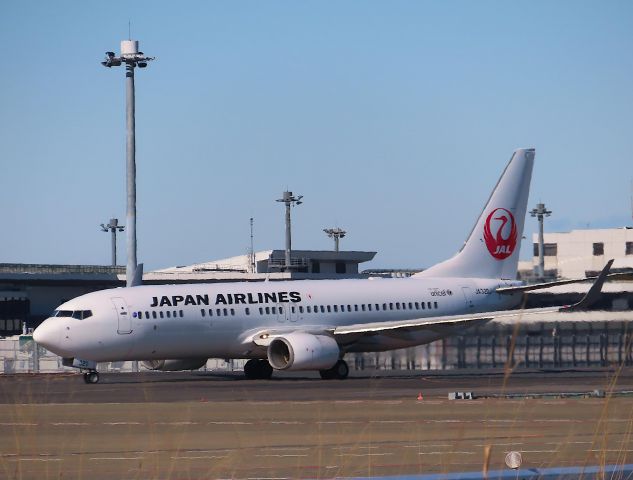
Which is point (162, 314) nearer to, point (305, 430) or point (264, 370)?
point (264, 370)

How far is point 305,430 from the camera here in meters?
22.1

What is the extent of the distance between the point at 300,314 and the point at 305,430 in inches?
1009

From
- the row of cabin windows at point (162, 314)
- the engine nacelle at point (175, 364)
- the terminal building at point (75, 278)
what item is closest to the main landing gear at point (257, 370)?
the engine nacelle at point (175, 364)

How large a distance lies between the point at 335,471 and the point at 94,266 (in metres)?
89.7

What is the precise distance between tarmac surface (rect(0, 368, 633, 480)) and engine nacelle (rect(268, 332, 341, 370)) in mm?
6367

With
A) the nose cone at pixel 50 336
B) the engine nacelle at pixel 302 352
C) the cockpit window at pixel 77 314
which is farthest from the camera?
the engine nacelle at pixel 302 352

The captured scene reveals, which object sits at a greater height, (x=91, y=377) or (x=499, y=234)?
(x=499, y=234)

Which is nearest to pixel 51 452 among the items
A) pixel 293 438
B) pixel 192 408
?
pixel 293 438

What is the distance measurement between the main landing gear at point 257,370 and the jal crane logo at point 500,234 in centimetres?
1112

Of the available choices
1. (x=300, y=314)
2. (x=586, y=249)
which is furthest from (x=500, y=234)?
(x=586, y=249)

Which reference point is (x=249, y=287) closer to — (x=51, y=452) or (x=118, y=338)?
(x=118, y=338)

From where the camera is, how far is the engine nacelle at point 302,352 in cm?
4494

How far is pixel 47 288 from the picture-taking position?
8394 centimetres

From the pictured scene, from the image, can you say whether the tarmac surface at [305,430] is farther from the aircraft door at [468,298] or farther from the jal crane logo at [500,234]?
the jal crane logo at [500,234]
